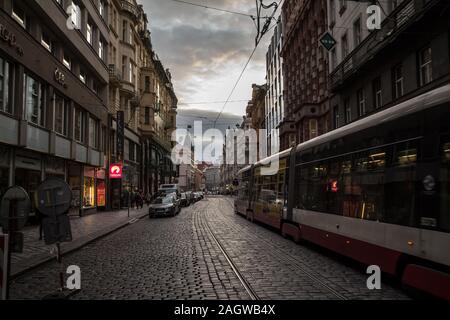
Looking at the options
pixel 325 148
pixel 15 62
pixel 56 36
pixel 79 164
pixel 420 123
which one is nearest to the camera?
pixel 420 123

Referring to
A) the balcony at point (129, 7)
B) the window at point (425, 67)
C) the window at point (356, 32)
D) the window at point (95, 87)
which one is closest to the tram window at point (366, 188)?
the window at point (425, 67)

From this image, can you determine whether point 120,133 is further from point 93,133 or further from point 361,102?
point 361,102

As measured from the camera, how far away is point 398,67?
20.3m

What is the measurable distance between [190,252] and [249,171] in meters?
11.9

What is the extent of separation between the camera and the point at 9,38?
54.0ft

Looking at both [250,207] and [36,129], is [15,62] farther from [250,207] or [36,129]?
[250,207]

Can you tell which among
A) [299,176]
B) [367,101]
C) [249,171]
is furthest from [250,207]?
[299,176]

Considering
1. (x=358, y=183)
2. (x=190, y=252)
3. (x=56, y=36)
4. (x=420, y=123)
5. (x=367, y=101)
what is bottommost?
(x=190, y=252)

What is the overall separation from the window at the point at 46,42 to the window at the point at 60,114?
2397 millimetres

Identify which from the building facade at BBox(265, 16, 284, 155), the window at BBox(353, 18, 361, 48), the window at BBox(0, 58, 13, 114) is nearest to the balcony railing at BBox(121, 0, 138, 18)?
the building facade at BBox(265, 16, 284, 155)

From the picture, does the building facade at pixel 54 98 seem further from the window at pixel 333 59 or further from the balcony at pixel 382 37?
the window at pixel 333 59

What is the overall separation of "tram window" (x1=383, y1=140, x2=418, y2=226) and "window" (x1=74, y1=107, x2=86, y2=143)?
22.0m

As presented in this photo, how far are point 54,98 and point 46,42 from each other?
8.99 ft
